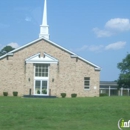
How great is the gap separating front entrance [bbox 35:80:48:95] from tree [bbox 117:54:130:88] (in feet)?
139

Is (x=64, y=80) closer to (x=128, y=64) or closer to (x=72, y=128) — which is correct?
(x=72, y=128)

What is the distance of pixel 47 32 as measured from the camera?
5531cm

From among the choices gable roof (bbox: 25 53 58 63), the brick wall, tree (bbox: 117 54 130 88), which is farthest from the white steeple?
tree (bbox: 117 54 130 88)

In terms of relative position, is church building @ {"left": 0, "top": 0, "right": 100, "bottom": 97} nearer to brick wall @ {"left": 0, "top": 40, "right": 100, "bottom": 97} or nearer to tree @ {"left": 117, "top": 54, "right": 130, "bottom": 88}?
brick wall @ {"left": 0, "top": 40, "right": 100, "bottom": 97}

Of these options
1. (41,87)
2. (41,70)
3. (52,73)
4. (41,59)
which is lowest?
(41,87)

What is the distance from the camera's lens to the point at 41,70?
5106 centimetres

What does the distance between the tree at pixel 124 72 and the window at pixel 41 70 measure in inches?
1666

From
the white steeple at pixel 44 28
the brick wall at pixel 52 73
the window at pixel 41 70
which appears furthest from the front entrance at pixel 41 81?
the white steeple at pixel 44 28

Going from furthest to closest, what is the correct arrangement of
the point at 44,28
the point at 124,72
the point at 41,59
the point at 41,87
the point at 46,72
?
the point at 124,72 < the point at 44,28 < the point at 46,72 < the point at 41,87 < the point at 41,59

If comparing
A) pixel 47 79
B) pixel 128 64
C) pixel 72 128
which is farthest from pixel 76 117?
pixel 128 64

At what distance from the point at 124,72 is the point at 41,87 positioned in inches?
1831

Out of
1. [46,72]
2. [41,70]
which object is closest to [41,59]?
[41,70]

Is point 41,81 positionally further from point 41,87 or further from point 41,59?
point 41,59

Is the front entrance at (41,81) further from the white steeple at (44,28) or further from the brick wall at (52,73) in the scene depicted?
the white steeple at (44,28)
